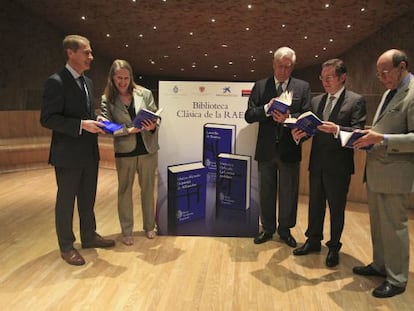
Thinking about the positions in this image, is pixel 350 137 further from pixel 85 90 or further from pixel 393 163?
pixel 85 90

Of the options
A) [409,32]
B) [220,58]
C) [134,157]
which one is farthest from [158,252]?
[220,58]

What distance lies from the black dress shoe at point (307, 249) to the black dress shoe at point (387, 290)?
2.35ft

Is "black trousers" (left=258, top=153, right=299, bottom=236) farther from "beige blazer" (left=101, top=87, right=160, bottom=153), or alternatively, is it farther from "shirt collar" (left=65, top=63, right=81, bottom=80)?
"shirt collar" (left=65, top=63, right=81, bottom=80)

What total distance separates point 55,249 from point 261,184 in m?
1.92

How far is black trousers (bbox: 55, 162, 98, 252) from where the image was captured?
2.87 meters

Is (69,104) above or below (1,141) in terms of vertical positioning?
above

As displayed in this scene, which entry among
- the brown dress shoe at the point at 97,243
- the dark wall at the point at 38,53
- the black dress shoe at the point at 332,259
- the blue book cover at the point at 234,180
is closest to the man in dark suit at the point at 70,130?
the brown dress shoe at the point at 97,243

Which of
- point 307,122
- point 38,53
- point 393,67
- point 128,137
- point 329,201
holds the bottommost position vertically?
point 329,201

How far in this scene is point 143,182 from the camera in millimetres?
3350

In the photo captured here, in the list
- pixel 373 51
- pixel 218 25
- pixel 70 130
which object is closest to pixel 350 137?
pixel 70 130

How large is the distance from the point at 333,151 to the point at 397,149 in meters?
0.57

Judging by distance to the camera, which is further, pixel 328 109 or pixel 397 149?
pixel 328 109

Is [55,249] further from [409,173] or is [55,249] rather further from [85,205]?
[409,173]

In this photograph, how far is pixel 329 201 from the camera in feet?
9.64
